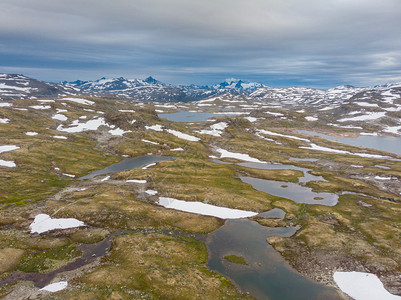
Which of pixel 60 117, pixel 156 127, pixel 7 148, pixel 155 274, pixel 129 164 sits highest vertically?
pixel 60 117

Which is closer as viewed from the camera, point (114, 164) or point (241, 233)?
point (241, 233)

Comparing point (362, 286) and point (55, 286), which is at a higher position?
point (362, 286)

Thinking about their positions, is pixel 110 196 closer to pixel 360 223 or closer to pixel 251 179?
pixel 251 179

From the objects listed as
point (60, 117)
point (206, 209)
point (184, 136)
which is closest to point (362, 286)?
point (206, 209)

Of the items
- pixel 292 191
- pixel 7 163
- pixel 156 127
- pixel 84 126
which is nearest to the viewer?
pixel 292 191

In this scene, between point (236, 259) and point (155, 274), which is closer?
point (155, 274)

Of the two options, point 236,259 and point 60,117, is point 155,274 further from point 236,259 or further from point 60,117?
point 60,117

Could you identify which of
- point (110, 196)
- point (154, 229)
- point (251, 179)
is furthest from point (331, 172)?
point (110, 196)
